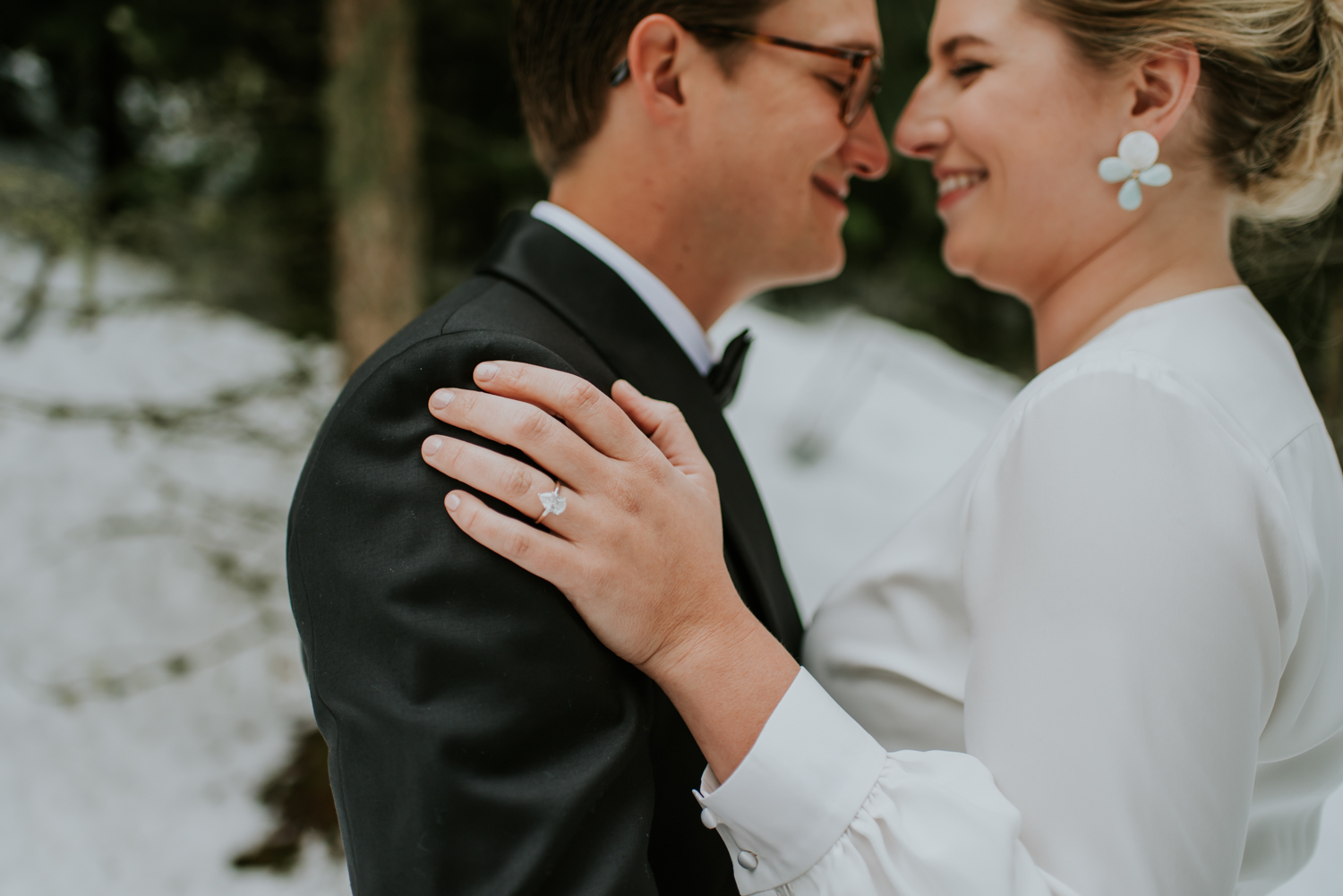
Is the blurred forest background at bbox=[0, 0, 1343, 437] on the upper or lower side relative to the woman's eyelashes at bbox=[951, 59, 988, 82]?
lower

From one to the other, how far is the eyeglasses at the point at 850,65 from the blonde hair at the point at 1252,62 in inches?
15.1

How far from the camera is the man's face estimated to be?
1707mm

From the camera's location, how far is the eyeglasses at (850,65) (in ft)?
5.51

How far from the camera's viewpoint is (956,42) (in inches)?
62.3

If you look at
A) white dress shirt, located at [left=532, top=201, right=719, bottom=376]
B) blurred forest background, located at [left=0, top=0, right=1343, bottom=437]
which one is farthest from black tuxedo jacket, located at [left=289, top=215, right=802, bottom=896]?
blurred forest background, located at [left=0, top=0, right=1343, bottom=437]

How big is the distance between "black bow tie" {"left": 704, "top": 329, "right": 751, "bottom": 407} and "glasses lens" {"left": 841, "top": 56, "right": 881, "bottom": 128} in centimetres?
49

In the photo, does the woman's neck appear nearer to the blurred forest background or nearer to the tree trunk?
the blurred forest background

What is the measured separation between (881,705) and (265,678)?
4.04 metres

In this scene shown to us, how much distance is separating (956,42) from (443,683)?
1369 mm

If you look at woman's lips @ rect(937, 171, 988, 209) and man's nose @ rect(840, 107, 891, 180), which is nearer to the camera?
woman's lips @ rect(937, 171, 988, 209)

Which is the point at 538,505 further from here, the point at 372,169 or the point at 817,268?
the point at 372,169

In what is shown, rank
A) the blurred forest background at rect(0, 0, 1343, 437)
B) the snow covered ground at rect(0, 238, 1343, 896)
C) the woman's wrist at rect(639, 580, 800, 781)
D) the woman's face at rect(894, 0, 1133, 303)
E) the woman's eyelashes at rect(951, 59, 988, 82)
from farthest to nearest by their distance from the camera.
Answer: the blurred forest background at rect(0, 0, 1343, 437) → the snow covered ground at rect(0, 238, 1343, 896) → the woman's eyelashes at rect(951, 59, 988, 82) → the woman's face at rect(894, 0, 1133, 303) → the woman's wrist at rect(639, 580, 800, 781)

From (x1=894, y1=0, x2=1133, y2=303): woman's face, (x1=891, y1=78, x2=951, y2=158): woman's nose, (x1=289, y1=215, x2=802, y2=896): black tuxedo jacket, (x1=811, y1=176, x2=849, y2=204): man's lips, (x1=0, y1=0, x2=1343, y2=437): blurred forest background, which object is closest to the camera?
(x1=289, y1=215, x2=802, y2=896): black tuxedo jacket

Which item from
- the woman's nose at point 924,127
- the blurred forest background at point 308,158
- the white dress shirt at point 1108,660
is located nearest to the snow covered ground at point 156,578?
the blurred forest background at point 308,158
